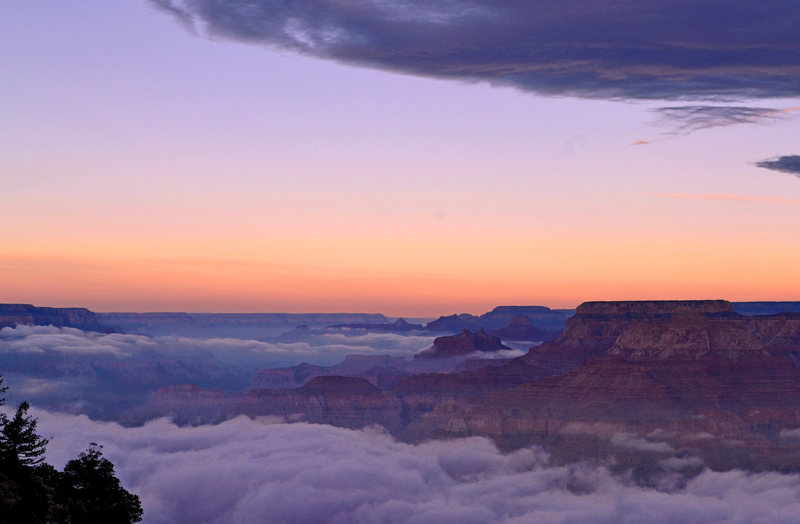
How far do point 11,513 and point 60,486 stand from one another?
16.1 meters

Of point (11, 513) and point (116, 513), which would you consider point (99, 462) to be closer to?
point (116, 513)

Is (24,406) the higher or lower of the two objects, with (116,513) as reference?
higher

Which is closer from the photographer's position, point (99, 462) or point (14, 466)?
point (14, 466)

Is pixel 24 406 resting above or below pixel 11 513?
above

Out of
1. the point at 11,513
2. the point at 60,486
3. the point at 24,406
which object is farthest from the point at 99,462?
the point at 11,513

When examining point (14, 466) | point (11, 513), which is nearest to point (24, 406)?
point (14, 466)

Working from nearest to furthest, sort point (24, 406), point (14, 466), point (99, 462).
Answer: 1. point (14, 466)
2. point (24, 406)
3. point (99, 462)

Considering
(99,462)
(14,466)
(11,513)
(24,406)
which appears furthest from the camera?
(99,462)

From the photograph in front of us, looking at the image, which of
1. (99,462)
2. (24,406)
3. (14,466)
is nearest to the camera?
(14,466)

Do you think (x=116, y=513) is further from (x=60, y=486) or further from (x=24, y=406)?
(x=24, y=406)

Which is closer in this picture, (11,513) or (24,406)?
(11,513)

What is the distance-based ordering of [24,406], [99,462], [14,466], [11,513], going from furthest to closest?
[99,462] < [24,406] < [14,466] < [11,513]

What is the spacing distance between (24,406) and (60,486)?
24.9 ft

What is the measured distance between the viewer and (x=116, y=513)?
256 ft
